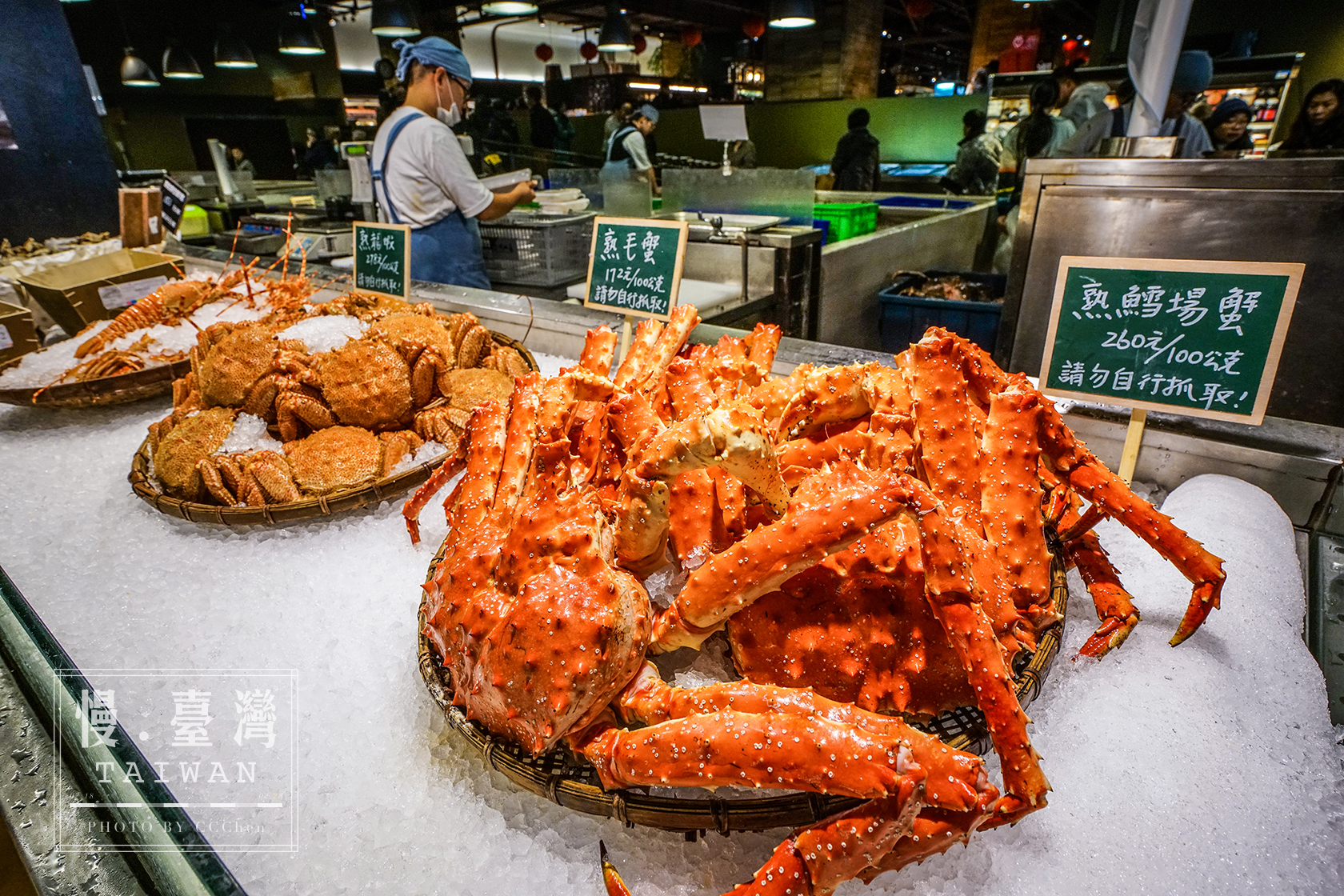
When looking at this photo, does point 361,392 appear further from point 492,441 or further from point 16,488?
point 16,488

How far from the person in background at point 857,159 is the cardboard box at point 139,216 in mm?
6915

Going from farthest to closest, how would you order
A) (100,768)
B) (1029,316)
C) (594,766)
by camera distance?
(1029,316) → (594,766) → (100,768)

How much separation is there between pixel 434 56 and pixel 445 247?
1.01 metres

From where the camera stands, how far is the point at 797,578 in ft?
3.96

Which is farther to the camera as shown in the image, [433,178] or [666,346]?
[433,178]

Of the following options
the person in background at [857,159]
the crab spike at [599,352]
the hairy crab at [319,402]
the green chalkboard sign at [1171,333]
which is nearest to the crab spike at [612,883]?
the crab spike at [599,352]

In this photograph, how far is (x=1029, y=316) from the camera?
9.91 feet

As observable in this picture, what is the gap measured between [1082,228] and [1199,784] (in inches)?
99.4

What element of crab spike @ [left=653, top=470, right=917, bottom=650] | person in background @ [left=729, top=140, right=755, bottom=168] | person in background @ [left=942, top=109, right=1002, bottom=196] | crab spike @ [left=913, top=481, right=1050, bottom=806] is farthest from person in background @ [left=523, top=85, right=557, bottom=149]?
crab spike @ [left=913, top=481, right=1050, bottom=806]

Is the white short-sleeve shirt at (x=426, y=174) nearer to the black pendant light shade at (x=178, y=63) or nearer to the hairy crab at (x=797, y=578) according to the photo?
the hairy crab at (x=797, y=578)

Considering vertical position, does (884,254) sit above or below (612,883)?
above

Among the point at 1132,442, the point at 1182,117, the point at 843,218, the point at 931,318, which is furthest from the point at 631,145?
the point at 1132,442

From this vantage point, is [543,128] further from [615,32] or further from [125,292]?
[125,292]

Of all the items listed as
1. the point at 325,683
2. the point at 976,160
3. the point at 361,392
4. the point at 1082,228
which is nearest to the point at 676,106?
the point at 976,160
